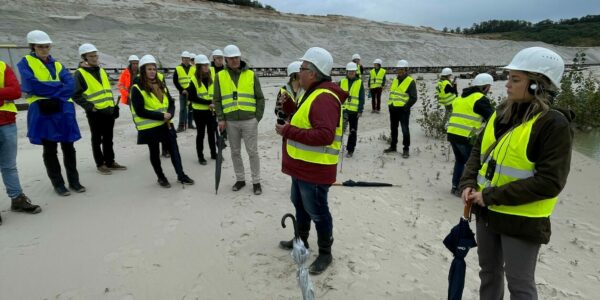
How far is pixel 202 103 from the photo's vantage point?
661 centimetres

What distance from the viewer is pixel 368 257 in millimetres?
3771

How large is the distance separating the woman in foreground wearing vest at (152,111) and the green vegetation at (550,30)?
7546cm

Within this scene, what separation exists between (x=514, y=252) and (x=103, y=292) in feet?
10.3

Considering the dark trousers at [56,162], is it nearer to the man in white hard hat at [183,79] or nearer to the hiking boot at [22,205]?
the hiking boot at [22,205]

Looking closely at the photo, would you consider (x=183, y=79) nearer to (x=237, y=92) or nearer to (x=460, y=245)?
(x=237, y=92)

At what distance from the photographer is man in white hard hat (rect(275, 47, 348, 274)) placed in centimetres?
301

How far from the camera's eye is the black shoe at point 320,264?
3404 millimetres

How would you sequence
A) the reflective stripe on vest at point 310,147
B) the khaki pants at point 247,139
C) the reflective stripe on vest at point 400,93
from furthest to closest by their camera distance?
the reflective stripe on vest at point 400,93
the khaki pants at point 247,139
the reflective stripe on vest at point 310,147

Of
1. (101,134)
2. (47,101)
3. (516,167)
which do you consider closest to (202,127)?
(101,134)

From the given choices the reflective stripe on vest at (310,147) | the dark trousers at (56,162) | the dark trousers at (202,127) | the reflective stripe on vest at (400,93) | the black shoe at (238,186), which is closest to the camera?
the reflective stripe on vest at (310,147)

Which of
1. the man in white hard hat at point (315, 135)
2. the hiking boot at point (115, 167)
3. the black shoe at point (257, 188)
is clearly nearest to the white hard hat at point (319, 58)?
the man in white hard hat at point (315, 135)

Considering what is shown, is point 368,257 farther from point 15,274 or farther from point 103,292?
point 15,274

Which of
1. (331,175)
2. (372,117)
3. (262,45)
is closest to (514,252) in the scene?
(331,175)

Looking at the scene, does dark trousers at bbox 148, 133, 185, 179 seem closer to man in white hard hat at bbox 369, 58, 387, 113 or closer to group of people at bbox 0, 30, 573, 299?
group of people at bbox 0, 30, 573, 299
